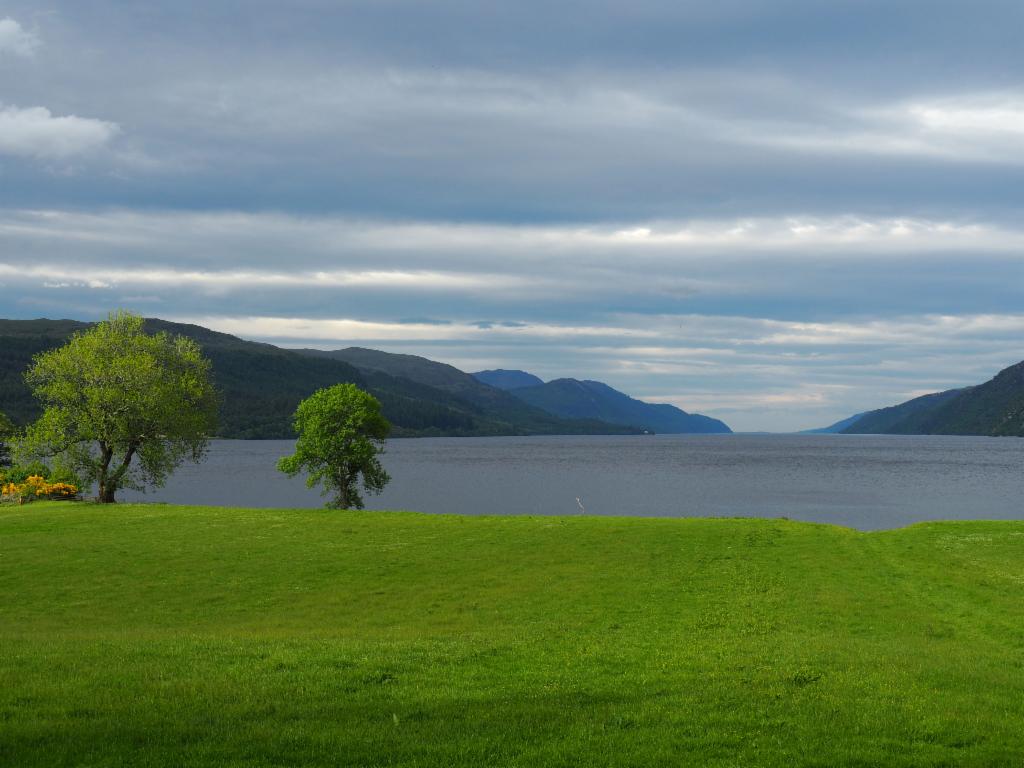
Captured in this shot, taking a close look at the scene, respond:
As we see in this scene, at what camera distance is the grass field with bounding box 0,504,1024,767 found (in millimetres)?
13469

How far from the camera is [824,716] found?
15258mm

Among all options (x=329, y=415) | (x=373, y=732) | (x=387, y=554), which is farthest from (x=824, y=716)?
(x=329, y=415)

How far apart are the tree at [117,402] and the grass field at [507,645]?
54.1 ft

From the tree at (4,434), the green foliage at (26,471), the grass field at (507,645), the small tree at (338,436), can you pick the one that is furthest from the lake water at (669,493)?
the grass field at (507,645)

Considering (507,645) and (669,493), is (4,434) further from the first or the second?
(669,493)

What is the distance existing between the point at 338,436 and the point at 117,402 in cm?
1843

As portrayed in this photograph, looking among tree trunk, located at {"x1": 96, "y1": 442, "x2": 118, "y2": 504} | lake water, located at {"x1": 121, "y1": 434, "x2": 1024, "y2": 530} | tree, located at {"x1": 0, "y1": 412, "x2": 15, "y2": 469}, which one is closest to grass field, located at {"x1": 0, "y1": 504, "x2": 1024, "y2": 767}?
tree trunk, located at {"x1": 96, "y1": 442, "x2": 118, "y2": 504}

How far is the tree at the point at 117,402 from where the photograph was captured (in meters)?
65.3

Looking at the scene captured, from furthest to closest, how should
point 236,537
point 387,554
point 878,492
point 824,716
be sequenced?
point 878,492, point 236,537, point 387,554, point 824,716

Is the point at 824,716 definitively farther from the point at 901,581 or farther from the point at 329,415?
the point at 329,415

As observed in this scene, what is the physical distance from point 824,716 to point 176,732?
39.3ft

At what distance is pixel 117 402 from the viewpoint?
65.5 metres

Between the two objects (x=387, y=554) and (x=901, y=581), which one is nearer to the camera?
(x=901, y=581)

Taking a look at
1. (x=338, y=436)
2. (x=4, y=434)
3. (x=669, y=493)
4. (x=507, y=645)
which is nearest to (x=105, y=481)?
(x=338, y=436)
